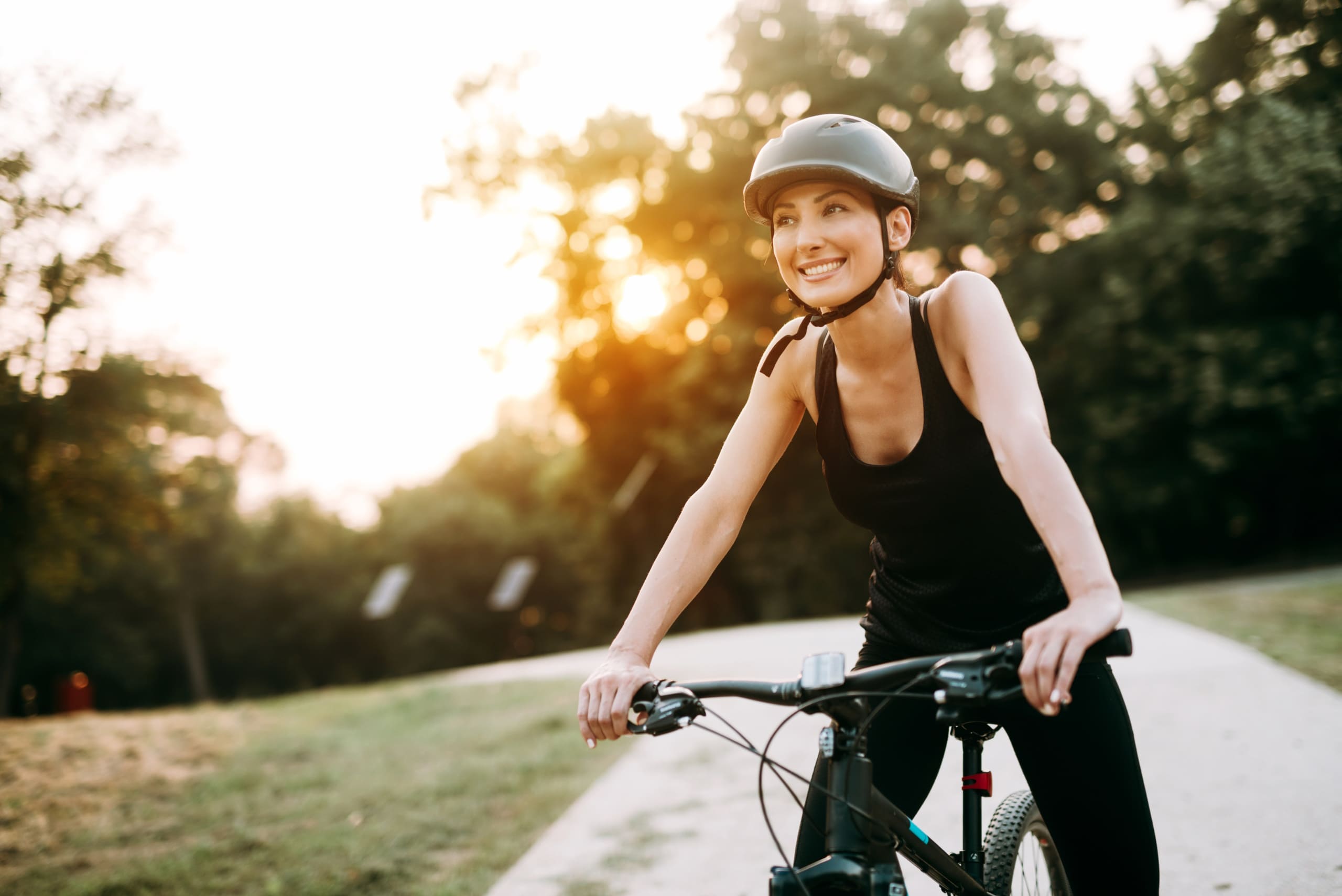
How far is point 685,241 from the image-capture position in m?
22.5

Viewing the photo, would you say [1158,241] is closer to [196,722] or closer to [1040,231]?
[1040,231]

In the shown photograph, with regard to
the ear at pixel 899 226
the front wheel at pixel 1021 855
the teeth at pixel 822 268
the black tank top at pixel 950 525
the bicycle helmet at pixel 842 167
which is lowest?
the front wheel at pixel 1021 855

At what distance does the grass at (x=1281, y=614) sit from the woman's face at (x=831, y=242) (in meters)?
5.62

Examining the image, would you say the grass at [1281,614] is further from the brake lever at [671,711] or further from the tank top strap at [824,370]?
the brake lever at [671,711]

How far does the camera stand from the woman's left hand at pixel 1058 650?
1465 millimetres

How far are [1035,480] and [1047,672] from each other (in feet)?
1.32

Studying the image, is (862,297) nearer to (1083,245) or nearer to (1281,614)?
(1281,614)

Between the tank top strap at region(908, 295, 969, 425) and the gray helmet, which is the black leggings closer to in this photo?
the tank top strap at region(908, 295, 969, 425)

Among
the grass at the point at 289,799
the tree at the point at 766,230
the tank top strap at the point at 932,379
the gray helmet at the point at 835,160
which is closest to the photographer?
the gray helmet at the point at 835,160

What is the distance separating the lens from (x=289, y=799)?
7.26 m

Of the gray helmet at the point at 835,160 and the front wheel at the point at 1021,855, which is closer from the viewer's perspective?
the gray helmet at the point at 835,160

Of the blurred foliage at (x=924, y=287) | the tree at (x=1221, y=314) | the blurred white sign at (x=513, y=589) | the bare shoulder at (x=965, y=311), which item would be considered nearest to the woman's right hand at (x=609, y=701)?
the bare shoulder at (x=965, y=311)

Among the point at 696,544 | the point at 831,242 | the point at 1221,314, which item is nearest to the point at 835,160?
the point at 831,242

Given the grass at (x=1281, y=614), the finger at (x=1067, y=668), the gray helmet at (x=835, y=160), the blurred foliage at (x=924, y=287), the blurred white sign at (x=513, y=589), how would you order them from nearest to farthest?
the finger at (x=1067, y=668), the gray helmet at (x=835, y=160), the grass at (x=1281, y=614), the blurred foliage at (x=924, y=287), the blurred white sign at (x=513, y=589)
